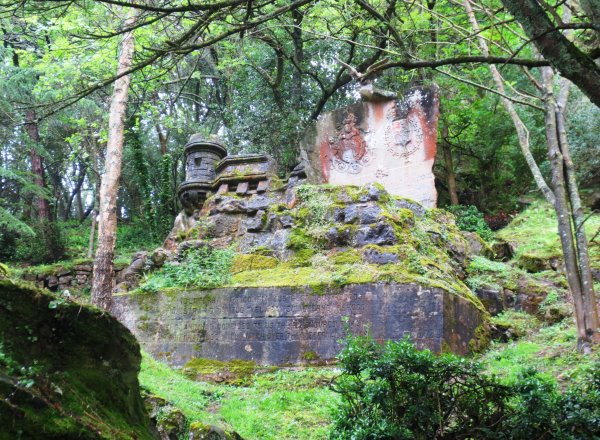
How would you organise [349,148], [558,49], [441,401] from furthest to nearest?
1. [349,148]
2. [441,401]
3. [558,49]

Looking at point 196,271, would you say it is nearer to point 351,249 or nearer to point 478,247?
point 351,249

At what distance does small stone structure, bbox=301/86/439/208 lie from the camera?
11.0 metres

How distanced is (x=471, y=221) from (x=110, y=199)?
11.3 m

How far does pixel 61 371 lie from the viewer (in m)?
2.43

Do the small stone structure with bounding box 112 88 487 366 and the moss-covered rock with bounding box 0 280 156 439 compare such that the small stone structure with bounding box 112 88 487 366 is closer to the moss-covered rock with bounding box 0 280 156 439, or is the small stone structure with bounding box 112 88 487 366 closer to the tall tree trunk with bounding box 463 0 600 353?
the tall tree trunk with bounding box 463 0 600 353

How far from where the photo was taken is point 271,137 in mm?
18125

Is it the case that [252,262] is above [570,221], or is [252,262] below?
below

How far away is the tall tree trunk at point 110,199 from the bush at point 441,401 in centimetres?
551

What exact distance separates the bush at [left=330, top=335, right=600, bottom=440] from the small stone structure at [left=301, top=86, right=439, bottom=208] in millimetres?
7268

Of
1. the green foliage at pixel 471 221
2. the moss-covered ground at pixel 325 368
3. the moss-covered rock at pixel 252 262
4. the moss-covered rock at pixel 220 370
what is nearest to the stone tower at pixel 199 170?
the moss-covered ground at pixel 325 368

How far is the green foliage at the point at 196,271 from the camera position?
Answer: 8781 millimetres

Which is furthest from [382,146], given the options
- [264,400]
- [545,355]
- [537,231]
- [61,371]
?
[61,371]

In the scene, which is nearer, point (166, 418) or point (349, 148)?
point (166, 418)

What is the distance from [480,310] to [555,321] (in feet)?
5.20
